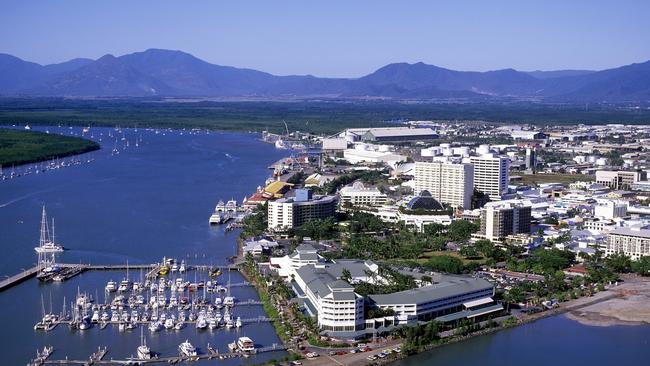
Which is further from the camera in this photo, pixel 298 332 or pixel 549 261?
pixel 549 261

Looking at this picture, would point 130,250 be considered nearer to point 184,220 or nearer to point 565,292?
point 184,220

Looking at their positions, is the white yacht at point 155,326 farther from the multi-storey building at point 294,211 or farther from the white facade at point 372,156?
the white facade at point 372,156

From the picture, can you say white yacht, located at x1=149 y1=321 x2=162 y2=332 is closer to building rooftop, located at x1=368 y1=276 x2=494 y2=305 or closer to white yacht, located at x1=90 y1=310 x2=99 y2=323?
white yacht, located at x1=90 y1=310 x2=99 y2=323

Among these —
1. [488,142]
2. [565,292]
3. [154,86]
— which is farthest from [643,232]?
[154,86]

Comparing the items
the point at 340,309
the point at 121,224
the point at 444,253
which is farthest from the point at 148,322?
the point at 121,224

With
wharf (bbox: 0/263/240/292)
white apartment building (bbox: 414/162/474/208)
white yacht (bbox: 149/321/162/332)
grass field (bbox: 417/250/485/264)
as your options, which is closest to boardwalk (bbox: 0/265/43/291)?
wharf (bbox: 0/263/240/292)

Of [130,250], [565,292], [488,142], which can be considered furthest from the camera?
[488,142]

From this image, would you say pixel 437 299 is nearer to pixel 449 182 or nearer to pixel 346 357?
pixel 346 357
